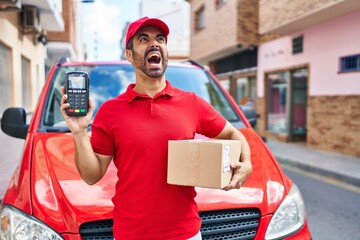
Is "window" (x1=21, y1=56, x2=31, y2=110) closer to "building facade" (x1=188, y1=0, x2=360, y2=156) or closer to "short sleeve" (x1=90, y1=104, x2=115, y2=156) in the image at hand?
"building facade" (x1=188, y1=0, x2=360, y2=156)

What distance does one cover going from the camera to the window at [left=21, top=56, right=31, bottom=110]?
1289 centimetres

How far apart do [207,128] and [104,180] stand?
0.81 m

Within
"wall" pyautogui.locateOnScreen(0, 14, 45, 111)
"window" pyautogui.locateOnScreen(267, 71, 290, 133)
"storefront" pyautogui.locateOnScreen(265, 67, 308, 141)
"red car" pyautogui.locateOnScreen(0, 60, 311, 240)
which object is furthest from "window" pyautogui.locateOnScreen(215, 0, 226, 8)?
"red car" pyautogui.locateOnScreen(0, 60, 311, 240)

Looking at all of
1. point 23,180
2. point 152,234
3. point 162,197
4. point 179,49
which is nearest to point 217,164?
point 162,197

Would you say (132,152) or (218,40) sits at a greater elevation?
(218,40)

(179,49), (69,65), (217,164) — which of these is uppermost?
(179,49)

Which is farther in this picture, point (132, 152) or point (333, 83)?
point (333, 83)

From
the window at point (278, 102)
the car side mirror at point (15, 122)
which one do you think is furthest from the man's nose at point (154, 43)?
the window at point (278, 102)

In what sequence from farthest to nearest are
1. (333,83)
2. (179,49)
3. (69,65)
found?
(179,49) < (333,83) < (69,65)

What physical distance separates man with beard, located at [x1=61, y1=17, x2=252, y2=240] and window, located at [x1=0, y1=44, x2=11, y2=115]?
9.05m

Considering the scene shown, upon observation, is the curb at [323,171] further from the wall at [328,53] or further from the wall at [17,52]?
the wall at [17,52]

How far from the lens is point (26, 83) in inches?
533

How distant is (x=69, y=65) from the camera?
365 centimetres

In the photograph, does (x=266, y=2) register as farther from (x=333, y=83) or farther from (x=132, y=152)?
(x=132, y=152)
